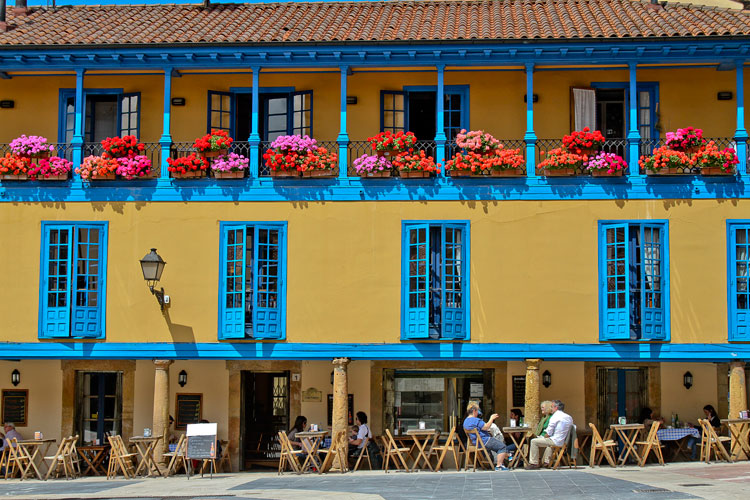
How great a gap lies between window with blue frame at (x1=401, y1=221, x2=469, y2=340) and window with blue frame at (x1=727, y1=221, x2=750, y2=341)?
4.92 metres

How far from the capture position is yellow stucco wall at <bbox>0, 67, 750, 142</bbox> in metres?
22.6

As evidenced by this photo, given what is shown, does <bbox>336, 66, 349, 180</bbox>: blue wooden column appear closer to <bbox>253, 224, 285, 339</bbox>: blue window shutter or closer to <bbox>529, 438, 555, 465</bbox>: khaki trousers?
<bbox>253, 224, 285, 339</bbox>: blue window shutter

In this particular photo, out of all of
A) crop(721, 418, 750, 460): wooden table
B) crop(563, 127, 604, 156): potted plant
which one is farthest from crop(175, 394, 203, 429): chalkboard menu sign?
crop(721, 418, 750, 460): wooden table

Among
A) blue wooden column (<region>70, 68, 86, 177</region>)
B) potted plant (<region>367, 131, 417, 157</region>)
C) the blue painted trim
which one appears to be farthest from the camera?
blue wooden column (<region>70, 68, 86, 177</region>)

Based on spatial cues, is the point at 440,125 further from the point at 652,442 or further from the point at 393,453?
the point at 652,442

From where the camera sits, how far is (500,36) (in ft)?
69.3

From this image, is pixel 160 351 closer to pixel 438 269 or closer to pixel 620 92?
pixel 438 269

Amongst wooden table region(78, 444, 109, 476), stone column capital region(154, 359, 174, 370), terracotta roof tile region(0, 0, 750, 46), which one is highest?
terracotta roof tile region(0, 0, 750, 46)

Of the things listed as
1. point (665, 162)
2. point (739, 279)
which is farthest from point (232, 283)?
point (739, 279)

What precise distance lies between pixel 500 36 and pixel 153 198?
7.39 metres

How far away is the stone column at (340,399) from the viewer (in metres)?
20.3

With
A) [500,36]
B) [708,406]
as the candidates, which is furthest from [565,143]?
[708,406]

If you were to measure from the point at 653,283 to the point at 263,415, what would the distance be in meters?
8.68

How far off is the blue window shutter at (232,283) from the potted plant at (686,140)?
8.29m
